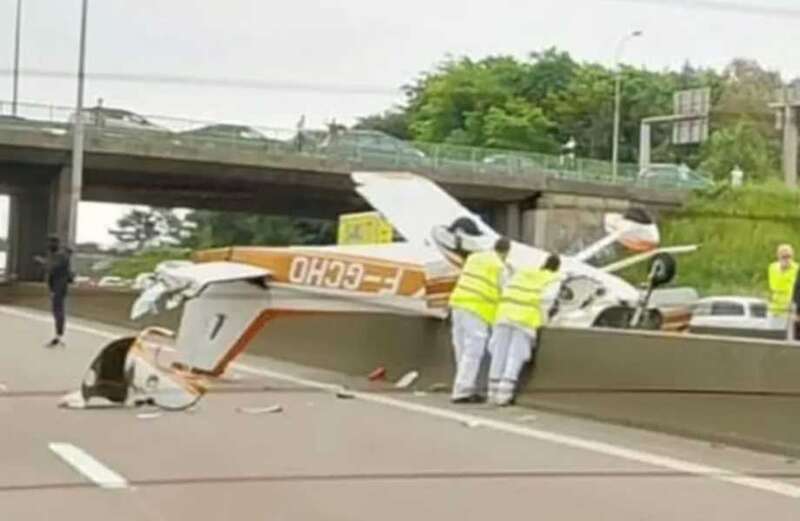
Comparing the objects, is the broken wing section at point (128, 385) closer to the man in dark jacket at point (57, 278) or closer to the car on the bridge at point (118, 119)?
the man in dark jacket at point (57, 278)

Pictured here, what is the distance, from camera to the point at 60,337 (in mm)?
18172

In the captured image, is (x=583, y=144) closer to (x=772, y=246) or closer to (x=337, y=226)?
(x=772, y=246)

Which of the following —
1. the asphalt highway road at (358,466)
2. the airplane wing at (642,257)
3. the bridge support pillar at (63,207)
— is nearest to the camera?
the asphalt highway road at (358,466)

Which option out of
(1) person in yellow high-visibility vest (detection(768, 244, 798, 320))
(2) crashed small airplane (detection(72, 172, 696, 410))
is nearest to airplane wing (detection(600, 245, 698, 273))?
(2) crashed small airplane (detection(72, 172, 696, 410))

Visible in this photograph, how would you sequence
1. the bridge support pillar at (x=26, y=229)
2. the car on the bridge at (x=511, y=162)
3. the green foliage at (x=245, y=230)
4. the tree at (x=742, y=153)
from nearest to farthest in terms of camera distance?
the tree at (x=742, y=153)
the bridge support pillar at (x=26, y=229)
the green foliage at (x=245, y=230)
the car on the bridge at (x=511, y=162)

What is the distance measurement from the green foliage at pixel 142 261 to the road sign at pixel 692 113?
12.9 feet

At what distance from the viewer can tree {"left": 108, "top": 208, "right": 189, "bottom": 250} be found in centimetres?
914

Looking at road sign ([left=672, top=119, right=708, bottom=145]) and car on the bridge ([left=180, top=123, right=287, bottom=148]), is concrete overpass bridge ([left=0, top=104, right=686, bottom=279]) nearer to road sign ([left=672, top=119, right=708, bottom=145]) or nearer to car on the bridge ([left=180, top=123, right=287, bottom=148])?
car on the bridge ([left=180, top=123, right=287, bottom=148])

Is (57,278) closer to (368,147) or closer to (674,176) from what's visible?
(368,147)

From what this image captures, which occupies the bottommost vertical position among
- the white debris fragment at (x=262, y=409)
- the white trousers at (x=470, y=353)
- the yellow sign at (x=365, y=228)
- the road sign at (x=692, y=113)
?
the white debris fragment at (x=262, y=409)

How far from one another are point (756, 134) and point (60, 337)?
1137cm

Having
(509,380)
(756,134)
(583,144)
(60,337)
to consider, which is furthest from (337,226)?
(756,134)

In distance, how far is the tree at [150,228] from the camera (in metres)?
9.14

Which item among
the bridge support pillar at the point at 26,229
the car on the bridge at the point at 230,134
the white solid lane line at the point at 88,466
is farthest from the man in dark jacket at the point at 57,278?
the car on the bridge at the point at 230,134
